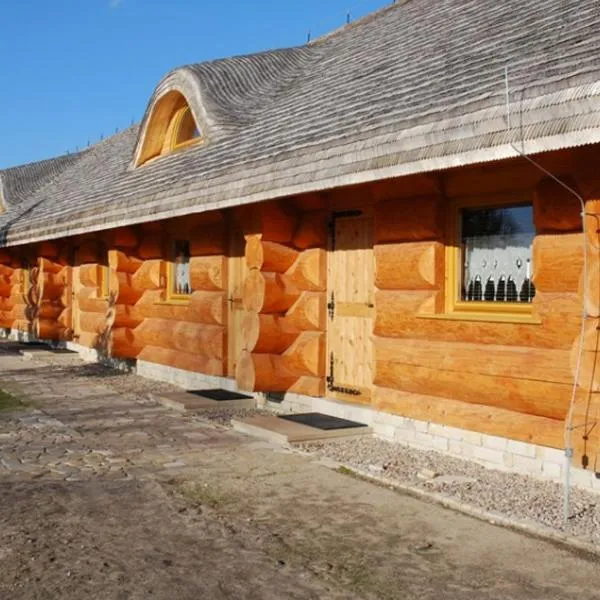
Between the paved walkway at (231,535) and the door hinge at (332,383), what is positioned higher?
the door hinge at (332,383)

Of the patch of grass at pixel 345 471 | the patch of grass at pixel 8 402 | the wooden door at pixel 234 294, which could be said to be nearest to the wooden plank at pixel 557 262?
the patch of grass at pixel 345 471

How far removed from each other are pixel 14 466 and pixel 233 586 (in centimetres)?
340

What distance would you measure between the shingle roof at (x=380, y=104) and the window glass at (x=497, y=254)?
107cm

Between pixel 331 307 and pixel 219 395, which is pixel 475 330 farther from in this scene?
pixel 219 395

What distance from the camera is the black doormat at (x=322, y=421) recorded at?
8.22m

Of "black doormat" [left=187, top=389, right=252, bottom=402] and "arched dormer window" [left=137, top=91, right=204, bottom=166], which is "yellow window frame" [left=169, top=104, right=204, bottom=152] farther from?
"black doormat" [left=187, top=389, right=252, bottom=402]

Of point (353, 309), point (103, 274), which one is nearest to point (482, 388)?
point (353, 309)

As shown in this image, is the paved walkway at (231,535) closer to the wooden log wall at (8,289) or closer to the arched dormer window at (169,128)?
the arched dormer window at (169,128)

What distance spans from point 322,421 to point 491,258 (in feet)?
8.53

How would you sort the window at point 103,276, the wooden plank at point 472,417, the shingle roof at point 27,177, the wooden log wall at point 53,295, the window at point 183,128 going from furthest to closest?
1. the shingle roof at point 27,177
2. the wooden log wall at point 53,295
3. the window at point 103,276
4. the window at point 183,128
5. the wooden plank at point 472,417

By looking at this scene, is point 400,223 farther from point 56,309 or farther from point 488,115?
point 56,309

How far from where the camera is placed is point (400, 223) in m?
7.77

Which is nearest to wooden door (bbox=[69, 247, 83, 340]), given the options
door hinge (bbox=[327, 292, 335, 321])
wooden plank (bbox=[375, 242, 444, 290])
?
door hinge (bbox=[327, 292, 335, 321])

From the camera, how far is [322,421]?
8.57 metres
